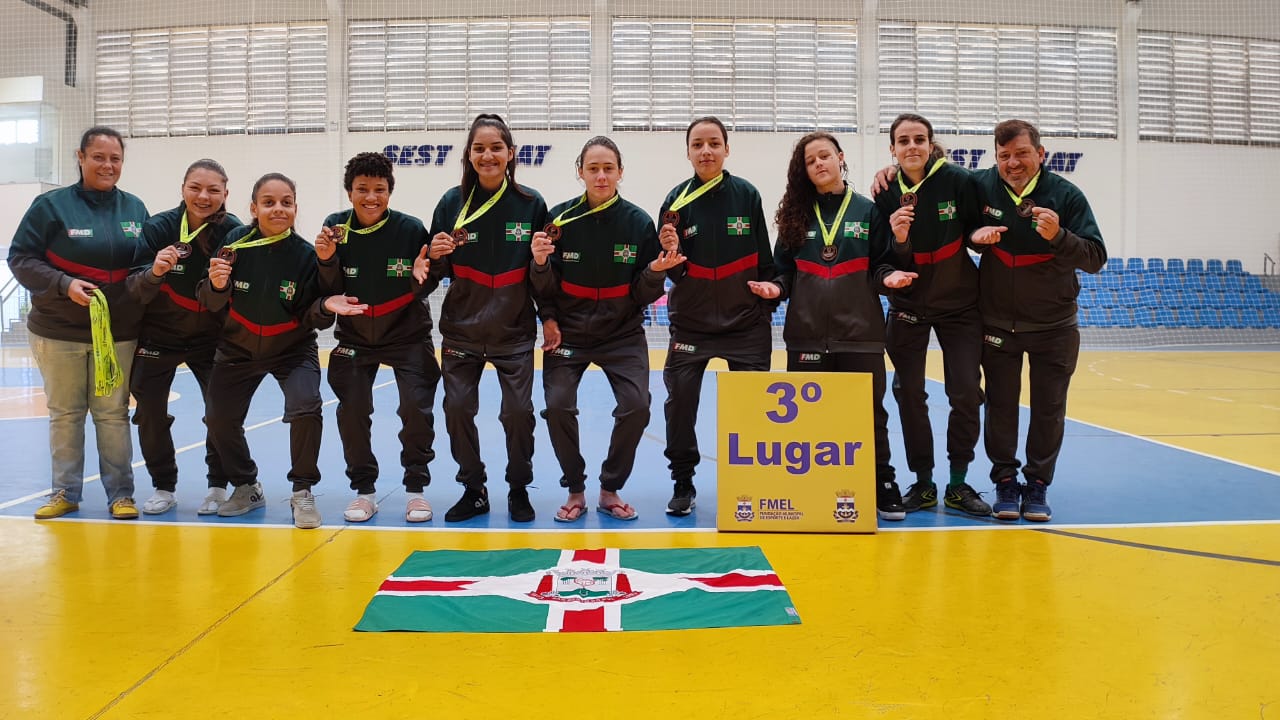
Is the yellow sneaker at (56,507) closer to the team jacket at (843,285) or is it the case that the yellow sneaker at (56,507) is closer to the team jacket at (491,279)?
the team jacket at (491,279)

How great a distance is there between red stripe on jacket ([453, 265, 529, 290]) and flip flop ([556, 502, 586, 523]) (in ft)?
3.86

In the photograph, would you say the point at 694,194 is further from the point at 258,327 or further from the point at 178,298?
the point at 178,298

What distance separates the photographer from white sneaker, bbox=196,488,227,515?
4285 mm

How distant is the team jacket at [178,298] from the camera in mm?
4398

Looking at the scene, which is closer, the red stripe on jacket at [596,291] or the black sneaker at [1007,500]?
the black sneaker at [1007,500]

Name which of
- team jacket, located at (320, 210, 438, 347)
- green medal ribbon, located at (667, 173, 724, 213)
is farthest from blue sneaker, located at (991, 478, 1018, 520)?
team jacket, located at (320, 210, 438, 347)

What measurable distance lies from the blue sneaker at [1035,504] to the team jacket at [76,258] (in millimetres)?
4574

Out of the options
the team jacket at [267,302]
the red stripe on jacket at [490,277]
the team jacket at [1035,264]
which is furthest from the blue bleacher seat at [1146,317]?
the team jacket at [267,302]

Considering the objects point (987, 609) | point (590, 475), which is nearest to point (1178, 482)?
point (987, 609)

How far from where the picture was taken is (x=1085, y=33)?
1816 centimetres

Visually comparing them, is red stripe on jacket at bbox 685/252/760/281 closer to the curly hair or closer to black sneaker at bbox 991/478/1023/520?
the curly hair

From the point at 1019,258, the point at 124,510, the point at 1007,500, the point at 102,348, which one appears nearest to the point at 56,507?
the point at 124,510

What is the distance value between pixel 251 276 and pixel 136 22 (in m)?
18.1

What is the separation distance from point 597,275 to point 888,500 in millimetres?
1886
